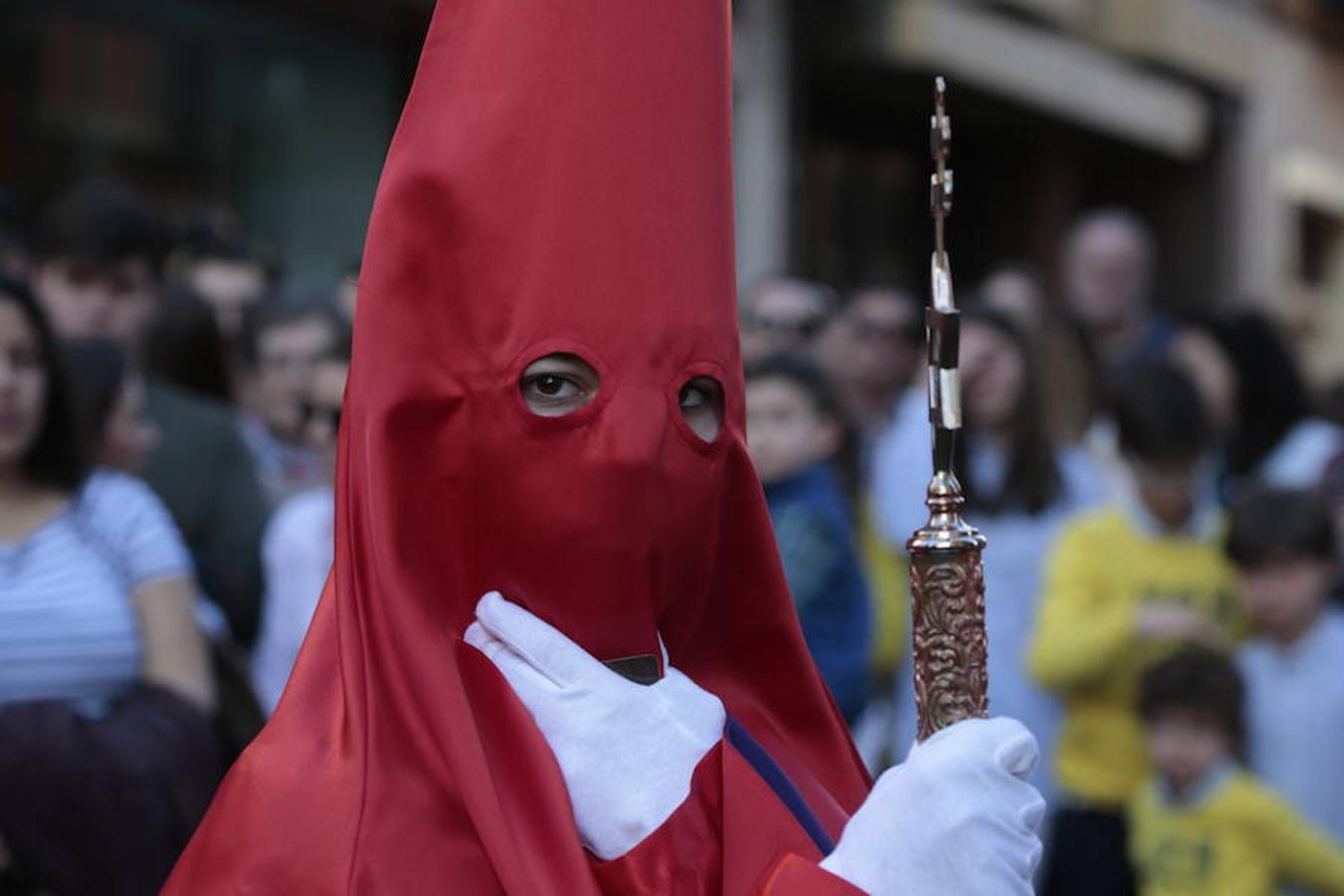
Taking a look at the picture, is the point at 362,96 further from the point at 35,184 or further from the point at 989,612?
the point at 989,612

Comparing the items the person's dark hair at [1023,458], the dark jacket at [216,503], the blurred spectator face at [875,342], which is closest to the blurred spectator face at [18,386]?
the dark jacket at [216,503]

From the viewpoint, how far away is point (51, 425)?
399 cm

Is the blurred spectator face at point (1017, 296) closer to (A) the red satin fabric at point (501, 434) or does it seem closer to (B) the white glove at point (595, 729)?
(A) the red satin fabric at point (501, 434)

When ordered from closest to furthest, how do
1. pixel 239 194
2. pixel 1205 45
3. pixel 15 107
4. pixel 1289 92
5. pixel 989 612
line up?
1. pixel 989 612
2. pixel 15 107
3. pixel 239 194
4. pixel 1205 45
5. pixel 1289 92

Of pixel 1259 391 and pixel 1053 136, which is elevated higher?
pixel 1053 136

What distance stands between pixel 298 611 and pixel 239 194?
433 centimetres

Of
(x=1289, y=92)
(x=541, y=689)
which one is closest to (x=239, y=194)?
(x=541, y=689)

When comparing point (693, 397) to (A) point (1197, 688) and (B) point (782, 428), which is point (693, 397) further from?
(A) point (1197, 688)

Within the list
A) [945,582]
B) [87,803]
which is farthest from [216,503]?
[945,582]

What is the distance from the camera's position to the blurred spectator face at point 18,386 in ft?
12.8

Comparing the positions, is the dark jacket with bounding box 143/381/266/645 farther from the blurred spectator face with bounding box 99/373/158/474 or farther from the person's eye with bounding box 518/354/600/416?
the person's eye with bounding box 518/354/600/416

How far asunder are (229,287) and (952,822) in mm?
3824

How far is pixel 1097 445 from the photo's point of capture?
6000 mm

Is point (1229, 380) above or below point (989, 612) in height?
above
